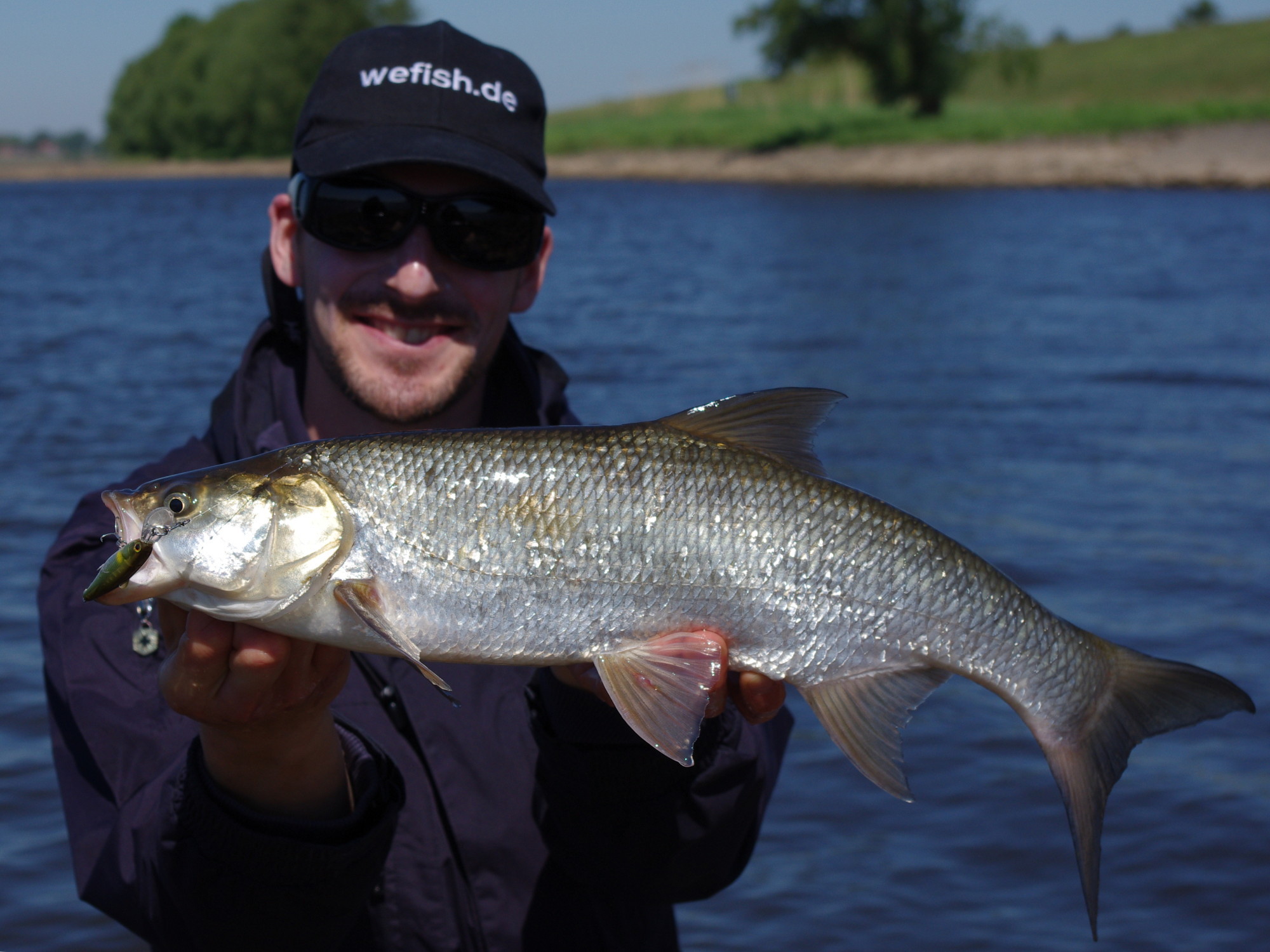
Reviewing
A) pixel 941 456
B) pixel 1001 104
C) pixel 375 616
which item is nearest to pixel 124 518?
pixel 375 616

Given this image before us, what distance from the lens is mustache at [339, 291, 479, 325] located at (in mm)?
3668

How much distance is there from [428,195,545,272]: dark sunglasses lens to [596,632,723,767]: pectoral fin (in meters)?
1.50

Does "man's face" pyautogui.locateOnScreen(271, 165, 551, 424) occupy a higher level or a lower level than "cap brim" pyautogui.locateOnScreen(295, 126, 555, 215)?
lower

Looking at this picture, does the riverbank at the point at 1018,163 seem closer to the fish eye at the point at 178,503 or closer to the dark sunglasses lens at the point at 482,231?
the dark sunglasses lens at the point at 482,231

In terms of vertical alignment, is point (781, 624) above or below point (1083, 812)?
above

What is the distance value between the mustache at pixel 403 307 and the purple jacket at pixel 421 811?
46 centimetres

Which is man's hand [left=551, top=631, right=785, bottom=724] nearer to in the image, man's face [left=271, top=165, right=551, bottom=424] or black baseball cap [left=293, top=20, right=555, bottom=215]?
man's face [left=271, top=165, right=551, bottom=424]

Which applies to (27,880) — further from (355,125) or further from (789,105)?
(789,105)

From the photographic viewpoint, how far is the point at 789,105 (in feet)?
248

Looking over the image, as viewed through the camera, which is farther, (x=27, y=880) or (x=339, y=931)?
(x=27, y=880)

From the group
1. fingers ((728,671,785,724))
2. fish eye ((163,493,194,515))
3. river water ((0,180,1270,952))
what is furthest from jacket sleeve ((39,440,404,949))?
river water ((0,180,1270,952))

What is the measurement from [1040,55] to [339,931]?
8925cm

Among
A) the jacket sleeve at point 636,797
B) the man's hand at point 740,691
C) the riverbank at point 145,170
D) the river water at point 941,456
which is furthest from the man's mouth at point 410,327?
the riverbank at point 145,170

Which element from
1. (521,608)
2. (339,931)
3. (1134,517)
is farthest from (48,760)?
(1134,517)
